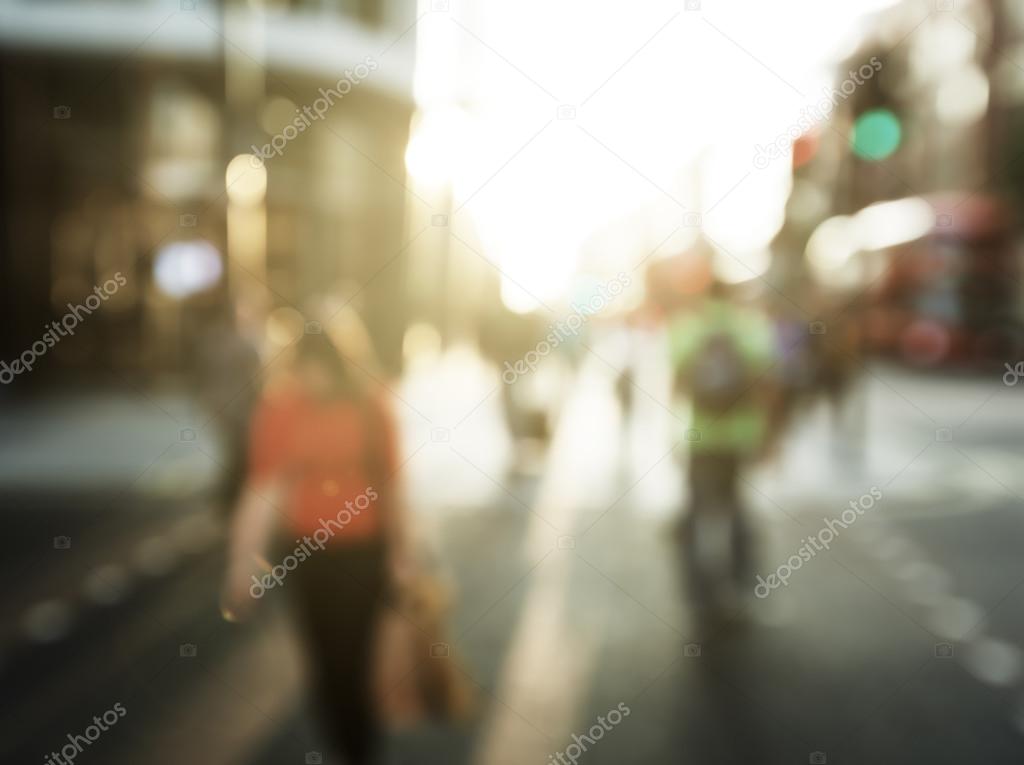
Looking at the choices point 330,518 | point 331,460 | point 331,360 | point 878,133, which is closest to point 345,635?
point 330,518

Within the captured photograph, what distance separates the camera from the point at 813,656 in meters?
6.01

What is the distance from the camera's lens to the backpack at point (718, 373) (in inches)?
255

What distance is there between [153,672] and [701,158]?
32.9m

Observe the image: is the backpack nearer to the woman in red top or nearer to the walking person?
the walking person

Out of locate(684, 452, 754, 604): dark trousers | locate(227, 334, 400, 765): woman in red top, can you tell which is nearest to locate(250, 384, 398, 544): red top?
locate(227, 334, 400, 765): woman in red top

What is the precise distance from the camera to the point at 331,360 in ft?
12.9

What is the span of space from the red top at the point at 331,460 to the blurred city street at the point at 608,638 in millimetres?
1080

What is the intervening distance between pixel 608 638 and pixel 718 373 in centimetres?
152

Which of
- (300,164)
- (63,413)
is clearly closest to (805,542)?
(63,413)

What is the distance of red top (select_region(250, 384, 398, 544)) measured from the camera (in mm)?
4000

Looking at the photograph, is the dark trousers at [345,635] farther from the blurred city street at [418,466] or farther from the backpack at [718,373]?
the backpack at [718,373]

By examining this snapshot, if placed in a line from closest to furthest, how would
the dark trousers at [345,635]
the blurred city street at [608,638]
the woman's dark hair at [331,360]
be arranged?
the woman's dark hair at [331,360] → the dark trousers at [345,635] → the blurred city street at [608,638]

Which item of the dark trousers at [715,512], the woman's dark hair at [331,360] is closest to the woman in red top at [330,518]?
the woman's dark hair at [331,360]

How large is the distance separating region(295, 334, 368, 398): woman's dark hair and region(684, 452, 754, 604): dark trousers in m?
3.23
